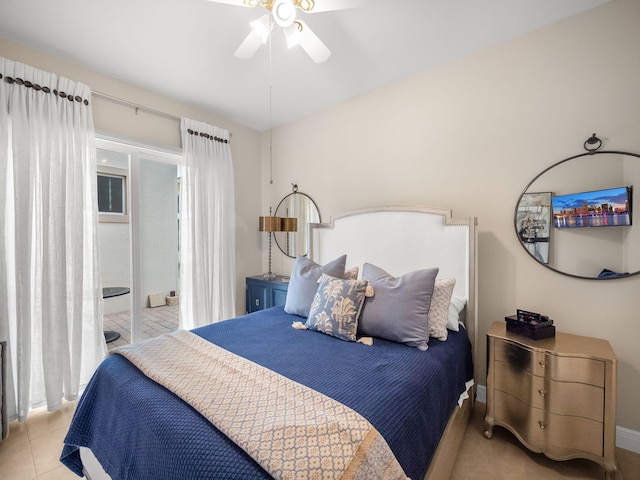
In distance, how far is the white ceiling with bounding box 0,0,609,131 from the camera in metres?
1.77

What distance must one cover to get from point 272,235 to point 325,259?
3.52 ft

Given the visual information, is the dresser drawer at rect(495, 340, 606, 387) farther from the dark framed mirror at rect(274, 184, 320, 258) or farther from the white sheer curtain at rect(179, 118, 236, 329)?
the white sheer curtain at rect(179, 118, 236, 329)

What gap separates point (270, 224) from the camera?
3199 mm

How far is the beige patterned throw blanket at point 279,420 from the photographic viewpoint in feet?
2.70

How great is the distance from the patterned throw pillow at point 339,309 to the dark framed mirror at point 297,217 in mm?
1375

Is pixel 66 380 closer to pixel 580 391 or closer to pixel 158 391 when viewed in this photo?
pixel 158 391

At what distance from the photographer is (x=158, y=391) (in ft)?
3.91

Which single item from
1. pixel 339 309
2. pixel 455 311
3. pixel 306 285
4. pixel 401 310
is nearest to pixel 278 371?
pixel 339 309

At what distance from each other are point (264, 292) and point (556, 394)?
8.44 ft

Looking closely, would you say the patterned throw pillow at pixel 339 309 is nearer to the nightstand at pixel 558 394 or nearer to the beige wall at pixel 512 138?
the nightstand at pixel 558 394

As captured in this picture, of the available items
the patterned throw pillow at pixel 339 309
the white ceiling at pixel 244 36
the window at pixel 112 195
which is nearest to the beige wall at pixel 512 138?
the white ceiling at pixel 244 36

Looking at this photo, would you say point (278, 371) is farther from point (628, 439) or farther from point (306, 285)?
point (628, 439)

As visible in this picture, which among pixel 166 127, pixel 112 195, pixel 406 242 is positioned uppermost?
pixel 166 127

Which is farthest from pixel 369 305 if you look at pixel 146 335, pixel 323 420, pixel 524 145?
pixel 146 335
